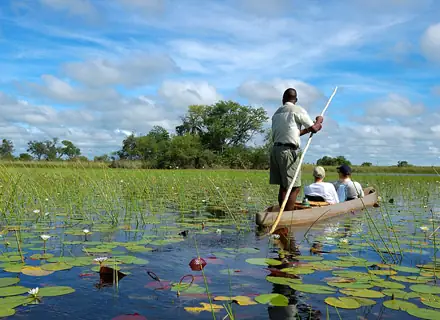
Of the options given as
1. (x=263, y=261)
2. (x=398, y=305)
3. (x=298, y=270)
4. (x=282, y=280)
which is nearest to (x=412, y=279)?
(x=398, y=305)

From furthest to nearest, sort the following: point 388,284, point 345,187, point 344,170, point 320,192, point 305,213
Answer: point 345,187 → point 344,170 → point 320,192 → point 305,213 → point 388,284

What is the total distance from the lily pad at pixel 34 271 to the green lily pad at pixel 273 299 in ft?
5.99

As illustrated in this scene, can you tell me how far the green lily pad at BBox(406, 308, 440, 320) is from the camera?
2.55 m

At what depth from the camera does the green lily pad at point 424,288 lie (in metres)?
3.07

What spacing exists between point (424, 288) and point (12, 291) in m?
3.12

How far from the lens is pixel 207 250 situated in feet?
15.2

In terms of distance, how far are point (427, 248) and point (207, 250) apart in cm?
281

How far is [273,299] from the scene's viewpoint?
279cm

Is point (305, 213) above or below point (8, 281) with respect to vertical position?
above

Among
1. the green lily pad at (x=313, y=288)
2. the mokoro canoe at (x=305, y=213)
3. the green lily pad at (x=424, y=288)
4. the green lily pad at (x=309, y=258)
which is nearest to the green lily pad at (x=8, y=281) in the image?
the green lily pad at (x=313, y=288)

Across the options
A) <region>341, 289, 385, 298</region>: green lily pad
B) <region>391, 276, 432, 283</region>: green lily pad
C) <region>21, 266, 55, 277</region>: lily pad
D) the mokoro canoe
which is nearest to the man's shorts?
the mokoro canoe

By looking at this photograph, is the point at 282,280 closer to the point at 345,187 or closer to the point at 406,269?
the point at 406,269

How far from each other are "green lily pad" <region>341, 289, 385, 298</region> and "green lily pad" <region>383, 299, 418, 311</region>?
14 cm

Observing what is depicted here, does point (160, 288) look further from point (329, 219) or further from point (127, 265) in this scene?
point (329, 219)
